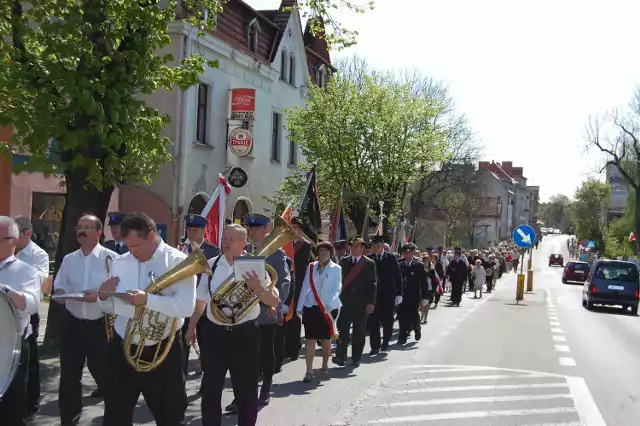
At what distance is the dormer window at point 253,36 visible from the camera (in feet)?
96.0

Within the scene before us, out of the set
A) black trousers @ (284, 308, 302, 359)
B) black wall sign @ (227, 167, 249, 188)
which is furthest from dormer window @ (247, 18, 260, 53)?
black trousers @ (284, 308, 302, 359)

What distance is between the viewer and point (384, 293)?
42.5 ft

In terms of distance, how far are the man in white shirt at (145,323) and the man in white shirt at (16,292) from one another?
2.15ft

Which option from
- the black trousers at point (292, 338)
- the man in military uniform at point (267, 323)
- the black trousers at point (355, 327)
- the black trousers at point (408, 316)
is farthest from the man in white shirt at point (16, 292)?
the black trousers at point (408, 316)

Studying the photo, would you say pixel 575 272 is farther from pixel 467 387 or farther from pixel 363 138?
pixel 467 387

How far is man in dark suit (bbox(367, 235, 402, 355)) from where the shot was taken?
1275cm

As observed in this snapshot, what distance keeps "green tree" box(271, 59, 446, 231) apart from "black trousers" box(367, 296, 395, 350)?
14.8 metres

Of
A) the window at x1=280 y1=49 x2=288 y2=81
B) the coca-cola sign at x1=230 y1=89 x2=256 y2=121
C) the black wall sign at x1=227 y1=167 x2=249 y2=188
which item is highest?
the window at x1=280 y1=49 x2=288 y2=81

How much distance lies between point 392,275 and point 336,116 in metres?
15.7

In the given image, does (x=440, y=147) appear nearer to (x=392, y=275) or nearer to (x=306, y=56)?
(x=306, y=56)

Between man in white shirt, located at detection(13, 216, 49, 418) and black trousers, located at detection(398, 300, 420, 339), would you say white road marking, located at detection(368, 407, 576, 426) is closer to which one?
man in white shirt, located at detection(13, 216, 49, 418)

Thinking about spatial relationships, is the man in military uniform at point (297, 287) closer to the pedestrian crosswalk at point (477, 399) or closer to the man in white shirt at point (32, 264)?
the pedestrian crosswalk at point (477, 399)

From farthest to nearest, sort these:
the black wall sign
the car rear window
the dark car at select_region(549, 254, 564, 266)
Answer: the dark car at select_region(549, 254, 564, 266), the black wall sign, the car rear window

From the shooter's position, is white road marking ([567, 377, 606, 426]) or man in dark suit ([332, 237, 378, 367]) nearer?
white road marking ([567, 377, 606, 426])
